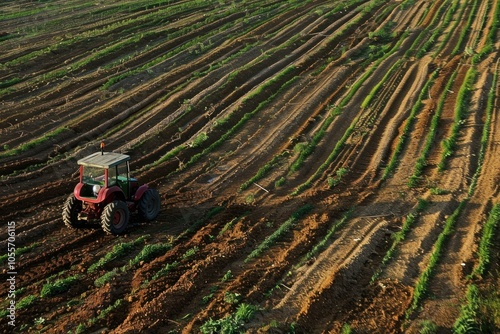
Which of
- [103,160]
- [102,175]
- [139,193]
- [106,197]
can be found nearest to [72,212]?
[106,197]

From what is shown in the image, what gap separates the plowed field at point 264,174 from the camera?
1016cm

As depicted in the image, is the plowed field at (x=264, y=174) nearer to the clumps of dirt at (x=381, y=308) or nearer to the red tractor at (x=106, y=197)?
the clumps of dirt at (x=381, y=308)

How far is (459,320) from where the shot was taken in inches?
375

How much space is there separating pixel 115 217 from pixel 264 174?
16.4 ft

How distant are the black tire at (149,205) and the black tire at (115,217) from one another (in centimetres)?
49

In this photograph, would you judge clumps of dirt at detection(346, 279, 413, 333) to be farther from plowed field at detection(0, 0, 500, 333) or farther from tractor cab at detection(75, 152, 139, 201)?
tractor cab at detection(75, 152, 139, 201)

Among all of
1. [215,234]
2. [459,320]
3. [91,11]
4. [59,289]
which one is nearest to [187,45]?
[91,11]

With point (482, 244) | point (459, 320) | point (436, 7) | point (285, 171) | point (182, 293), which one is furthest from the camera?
point (436, 7)

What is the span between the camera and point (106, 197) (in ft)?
41.3

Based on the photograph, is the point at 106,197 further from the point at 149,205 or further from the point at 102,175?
the point at 149,205

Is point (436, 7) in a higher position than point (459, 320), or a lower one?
higher

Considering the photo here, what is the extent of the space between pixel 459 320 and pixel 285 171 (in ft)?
25.1

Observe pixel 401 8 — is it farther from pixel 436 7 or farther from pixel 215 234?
pixel 215 234

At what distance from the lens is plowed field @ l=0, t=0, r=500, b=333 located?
33.3 feet
